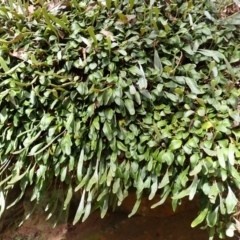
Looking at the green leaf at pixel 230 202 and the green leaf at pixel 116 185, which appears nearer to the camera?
the green leaf at pixel 230 202

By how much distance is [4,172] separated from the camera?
4.85 ft

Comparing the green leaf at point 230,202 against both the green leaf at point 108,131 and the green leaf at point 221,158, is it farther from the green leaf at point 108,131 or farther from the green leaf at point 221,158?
the green leaf at point 108,131

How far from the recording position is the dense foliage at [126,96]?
1236mm

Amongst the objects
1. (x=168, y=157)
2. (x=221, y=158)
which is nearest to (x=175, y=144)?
(x=168, y=157)

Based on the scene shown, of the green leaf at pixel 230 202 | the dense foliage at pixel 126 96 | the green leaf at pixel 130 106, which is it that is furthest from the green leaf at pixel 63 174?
the green leaf at pixel 230 202

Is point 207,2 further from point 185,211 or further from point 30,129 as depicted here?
point 185,211

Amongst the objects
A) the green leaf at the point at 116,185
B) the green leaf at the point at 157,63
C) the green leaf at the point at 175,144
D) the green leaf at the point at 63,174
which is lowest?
the green leaf at the point at 116,185

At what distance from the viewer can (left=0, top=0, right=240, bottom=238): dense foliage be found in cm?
124

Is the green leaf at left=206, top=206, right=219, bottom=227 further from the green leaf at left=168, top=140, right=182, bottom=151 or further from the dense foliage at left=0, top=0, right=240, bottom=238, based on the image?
the green leaf at left=168, top=140, right=182, bottom=151

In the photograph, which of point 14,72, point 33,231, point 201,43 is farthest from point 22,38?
point 33,231

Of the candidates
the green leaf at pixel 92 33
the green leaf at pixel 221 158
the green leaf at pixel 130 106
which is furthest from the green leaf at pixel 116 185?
the green leaf at pixel 92 33

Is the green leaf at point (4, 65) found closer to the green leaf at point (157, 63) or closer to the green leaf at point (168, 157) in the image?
the green leaf at point (157, 63)

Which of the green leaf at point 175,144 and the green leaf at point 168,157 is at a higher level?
the green leaf at point 175,144

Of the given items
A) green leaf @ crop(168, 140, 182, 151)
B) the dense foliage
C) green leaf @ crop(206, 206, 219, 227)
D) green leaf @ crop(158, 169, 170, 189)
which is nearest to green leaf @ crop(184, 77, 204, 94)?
the dense foliage
